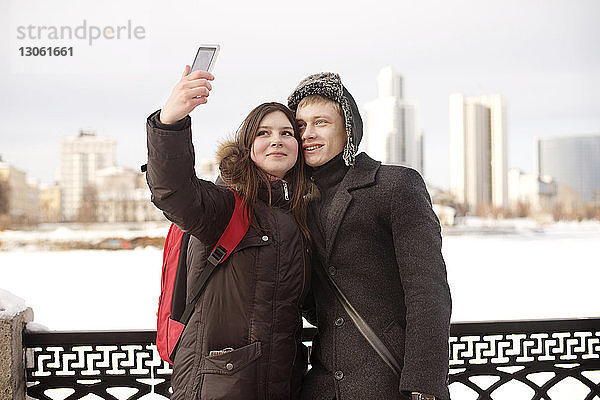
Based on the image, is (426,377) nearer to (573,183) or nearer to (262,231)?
(262,231)

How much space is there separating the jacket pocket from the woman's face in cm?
40

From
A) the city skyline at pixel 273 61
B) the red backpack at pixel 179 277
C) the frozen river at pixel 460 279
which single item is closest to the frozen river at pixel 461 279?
the frozen river at pixel 460 279

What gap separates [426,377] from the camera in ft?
4.47

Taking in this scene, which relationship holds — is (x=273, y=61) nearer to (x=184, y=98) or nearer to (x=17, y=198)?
(x=17, y=198)

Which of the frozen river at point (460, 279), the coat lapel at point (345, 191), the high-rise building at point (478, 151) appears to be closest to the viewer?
the coat lapel at point (345, 191)

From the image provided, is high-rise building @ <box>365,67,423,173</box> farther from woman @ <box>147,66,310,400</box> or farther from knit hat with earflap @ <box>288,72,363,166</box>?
woman @ <box>147,66,310,400</box>

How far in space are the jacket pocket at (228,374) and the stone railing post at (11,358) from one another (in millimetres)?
737

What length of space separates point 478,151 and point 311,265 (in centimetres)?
1179

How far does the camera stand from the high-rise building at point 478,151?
12398 mm

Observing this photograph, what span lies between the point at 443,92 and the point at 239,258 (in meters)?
11.8

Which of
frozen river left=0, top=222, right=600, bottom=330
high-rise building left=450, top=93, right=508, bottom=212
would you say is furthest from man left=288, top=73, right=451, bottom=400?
high-rise building left=450, top=93, right=508, bottom=212

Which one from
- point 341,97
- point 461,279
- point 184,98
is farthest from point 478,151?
point 184,98

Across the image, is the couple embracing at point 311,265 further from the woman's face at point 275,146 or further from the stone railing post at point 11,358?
the stone railing post at point 11,358

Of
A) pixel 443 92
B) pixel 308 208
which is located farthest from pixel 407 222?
pixel 443 92
